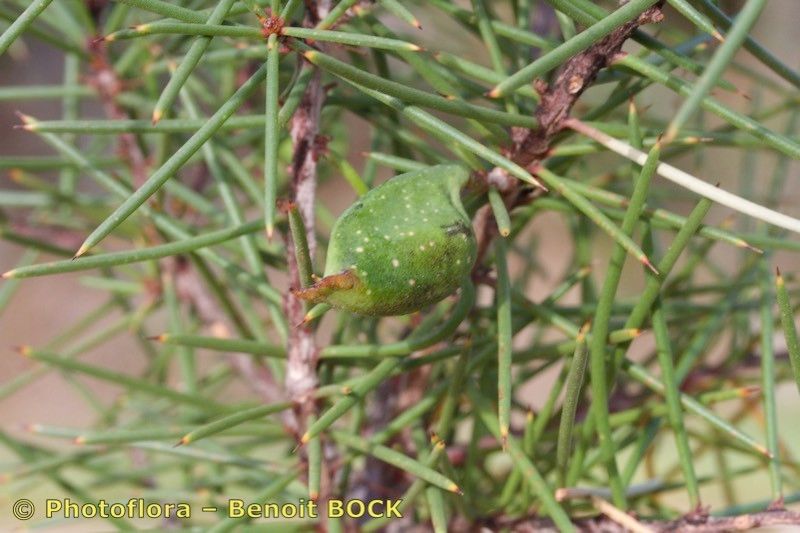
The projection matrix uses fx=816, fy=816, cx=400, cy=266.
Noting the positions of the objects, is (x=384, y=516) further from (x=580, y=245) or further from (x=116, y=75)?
(x=116, y=75)

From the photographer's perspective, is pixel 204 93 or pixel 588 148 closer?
pixel 588 148

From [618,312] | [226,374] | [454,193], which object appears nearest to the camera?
[454,193]

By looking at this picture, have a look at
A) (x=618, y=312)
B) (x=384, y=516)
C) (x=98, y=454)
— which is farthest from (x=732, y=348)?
(x=98, y=454)

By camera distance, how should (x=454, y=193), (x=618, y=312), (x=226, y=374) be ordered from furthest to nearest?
(x=226, y=374), (x=618, y=312), (x=454, y=193)

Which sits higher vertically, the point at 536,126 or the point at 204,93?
the point at 204,93

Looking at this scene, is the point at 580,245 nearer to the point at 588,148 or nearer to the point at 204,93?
the point at 588,148

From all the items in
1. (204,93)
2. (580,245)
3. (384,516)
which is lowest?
(384,516)
